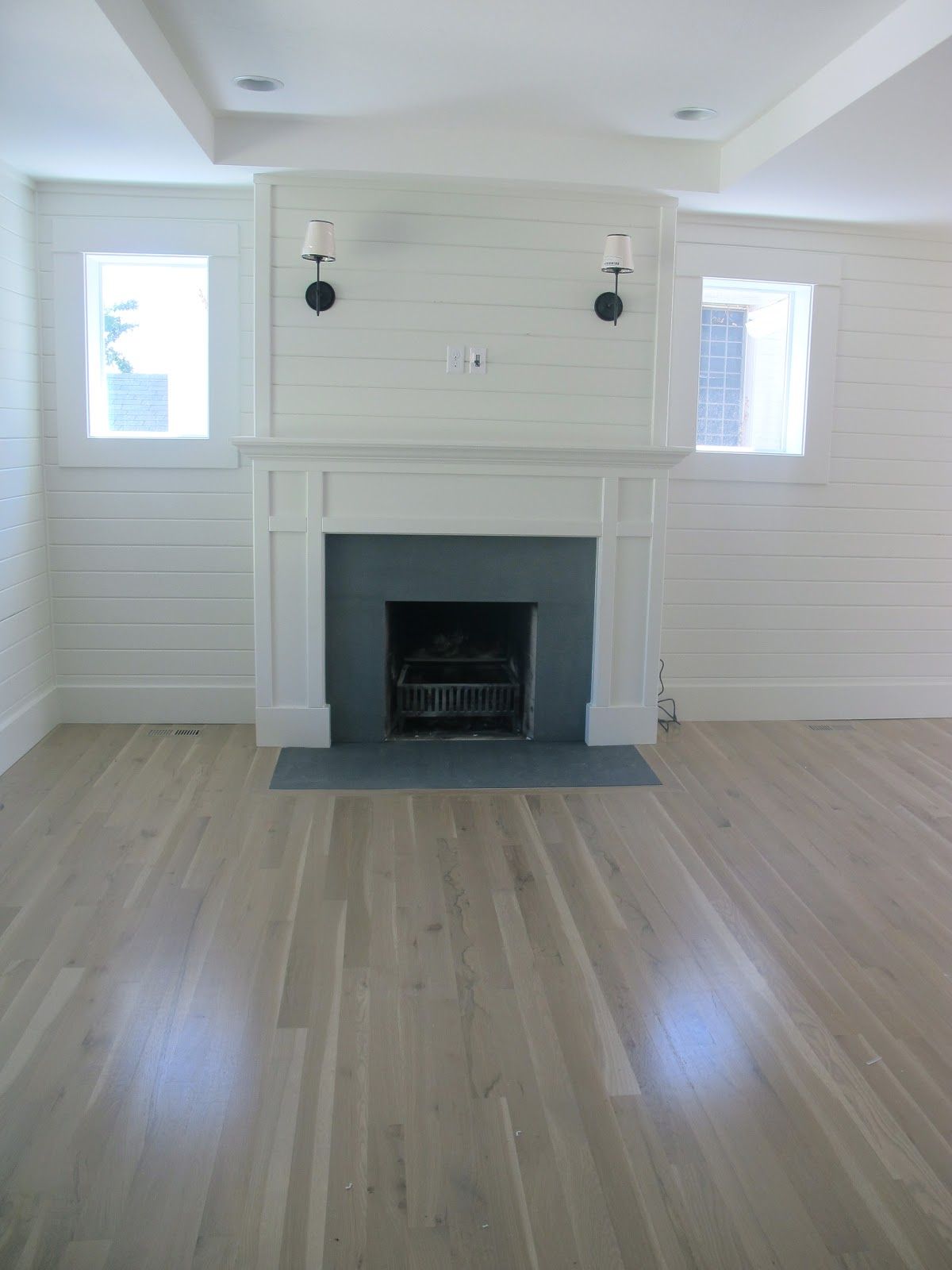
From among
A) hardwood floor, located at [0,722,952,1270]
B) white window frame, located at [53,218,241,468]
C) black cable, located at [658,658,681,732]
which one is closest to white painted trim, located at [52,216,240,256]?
white window frame, located at [53,218,241,468]

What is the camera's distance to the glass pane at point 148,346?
4562 millimetres

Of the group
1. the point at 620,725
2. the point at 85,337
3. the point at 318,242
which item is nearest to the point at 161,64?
the point at 318,242

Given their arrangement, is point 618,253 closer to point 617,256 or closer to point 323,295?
point 617,256

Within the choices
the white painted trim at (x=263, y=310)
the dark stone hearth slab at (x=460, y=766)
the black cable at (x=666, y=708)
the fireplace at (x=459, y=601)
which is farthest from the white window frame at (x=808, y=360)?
the white painted trim at (x=263, y=310)

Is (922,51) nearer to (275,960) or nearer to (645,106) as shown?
(645,106)

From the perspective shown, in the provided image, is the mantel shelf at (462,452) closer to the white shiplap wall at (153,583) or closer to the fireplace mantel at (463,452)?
the fireplace mantel at (463,452)

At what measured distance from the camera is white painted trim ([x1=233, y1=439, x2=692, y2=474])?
4176 millimetres

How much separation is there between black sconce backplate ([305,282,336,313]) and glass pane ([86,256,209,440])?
64 centimetres

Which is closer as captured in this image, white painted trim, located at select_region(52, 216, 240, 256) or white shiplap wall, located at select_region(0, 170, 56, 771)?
white shiplap wall, located at select_region(0, 170, 56, 771)

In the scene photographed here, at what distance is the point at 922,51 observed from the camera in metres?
2.71

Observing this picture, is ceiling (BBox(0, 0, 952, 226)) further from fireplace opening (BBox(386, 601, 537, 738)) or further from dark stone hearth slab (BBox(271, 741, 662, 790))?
dark stone hearth slab (BBox(271, 741, 662, 790))

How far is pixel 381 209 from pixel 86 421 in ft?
5.23

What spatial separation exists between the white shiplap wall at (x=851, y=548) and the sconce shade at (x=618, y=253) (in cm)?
111

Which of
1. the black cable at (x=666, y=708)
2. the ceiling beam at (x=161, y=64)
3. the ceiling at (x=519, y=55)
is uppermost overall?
the ceiling at (x=519, y=55)
